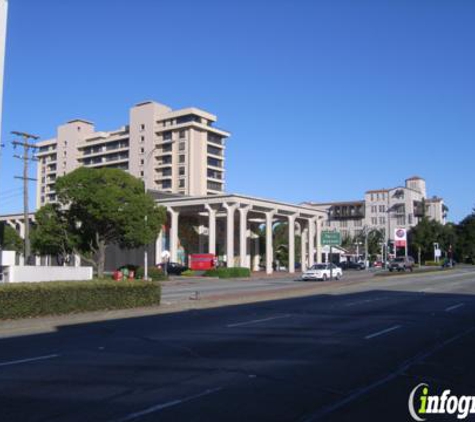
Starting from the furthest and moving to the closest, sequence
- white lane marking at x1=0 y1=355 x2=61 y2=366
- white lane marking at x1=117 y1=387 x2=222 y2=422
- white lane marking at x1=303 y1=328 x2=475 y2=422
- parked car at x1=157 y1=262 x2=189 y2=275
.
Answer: parked car at x1=157 y1=262 x2=189 y2=275
white lane marking at x1=0 y1=355 x2=61 y2=366
white lane marking at x1=303 y1=328 x2=475 y2=422
white lane marking at x1=117 y1=387 x2=222 y2=422

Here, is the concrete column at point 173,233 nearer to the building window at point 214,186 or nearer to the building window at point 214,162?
the building window at point 214,186

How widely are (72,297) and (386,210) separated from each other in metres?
131

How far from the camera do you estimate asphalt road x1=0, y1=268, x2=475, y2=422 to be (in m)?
7.27

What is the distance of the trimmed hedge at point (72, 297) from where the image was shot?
17750 millimetres

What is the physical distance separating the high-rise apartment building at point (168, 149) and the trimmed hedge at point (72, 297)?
97.7m

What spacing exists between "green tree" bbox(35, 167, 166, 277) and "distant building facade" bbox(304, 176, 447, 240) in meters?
93.9

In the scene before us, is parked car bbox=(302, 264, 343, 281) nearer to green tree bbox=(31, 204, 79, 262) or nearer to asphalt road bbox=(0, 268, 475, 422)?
green tree bbox=(31, 204, 79, 262)

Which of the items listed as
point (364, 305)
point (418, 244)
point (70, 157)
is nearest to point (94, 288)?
point (364, 305)

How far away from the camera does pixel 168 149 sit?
418ft

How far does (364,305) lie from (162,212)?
3065 cm

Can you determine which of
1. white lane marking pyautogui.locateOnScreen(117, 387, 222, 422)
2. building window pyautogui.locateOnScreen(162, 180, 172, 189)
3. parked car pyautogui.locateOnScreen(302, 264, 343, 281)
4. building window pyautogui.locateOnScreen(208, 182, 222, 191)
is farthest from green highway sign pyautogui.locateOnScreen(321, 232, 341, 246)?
building window pyautogui.locateOnScreen(208, 182, 222, 191)

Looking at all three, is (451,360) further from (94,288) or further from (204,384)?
(94,288)

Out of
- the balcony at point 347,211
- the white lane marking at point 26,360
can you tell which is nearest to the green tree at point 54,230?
the white lane marking at point 26,360

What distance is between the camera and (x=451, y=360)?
1076cm
